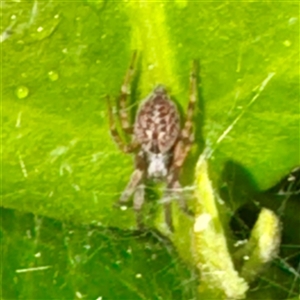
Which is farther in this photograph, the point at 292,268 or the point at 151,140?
the point at 151,140

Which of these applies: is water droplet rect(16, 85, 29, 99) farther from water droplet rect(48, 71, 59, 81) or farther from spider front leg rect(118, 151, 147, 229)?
spider front leg rect(118, 151, 147, 229)

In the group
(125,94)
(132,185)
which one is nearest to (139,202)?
(132,185)

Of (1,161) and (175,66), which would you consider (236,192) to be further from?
(1,161)

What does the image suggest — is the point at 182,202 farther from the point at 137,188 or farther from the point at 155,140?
the point at 155,140

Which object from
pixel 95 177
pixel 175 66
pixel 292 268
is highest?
pixel 175 66

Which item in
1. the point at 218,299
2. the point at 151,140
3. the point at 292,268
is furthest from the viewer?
the point at 151,140

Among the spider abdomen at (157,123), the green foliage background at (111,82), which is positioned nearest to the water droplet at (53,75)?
the green foliage background at (111,82)

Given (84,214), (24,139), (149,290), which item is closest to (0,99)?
(24,139)

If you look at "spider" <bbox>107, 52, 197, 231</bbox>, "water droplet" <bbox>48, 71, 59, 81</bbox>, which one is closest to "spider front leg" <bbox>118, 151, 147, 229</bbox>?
"spider" <bbox>107, 52, 197, 231</bbox>
